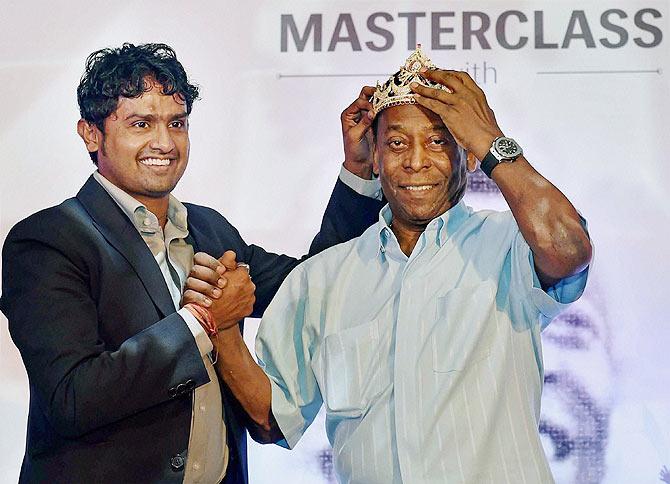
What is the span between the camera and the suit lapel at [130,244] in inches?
118

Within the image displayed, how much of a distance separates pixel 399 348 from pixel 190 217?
0.92 m

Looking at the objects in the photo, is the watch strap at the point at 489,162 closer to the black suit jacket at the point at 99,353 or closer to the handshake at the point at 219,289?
the handshake at the point at 219,289

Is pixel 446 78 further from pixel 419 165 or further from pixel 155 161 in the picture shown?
pixel 155 161

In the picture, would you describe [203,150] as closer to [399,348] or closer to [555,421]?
[399,348]

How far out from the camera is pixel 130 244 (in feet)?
9.89

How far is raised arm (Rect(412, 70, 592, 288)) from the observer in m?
2.44

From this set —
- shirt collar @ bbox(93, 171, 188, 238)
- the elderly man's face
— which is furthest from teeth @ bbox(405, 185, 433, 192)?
shirt collar @ bbox(93, 171, 188, 238)

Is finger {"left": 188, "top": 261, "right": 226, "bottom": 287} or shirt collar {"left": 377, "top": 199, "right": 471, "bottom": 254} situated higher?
shirt collar {"left": 377, "top": 199, "right": 471, "bottom": 254}

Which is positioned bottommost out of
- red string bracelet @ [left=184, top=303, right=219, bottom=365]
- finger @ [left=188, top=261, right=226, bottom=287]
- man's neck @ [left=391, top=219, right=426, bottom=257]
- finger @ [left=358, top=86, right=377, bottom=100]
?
red string bracelet @ [left=184, top=303, right=219, bottom=365]

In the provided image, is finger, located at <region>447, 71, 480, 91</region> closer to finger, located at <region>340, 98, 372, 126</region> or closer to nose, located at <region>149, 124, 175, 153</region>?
finger, located at <region>340, 98, 372, 126</region>

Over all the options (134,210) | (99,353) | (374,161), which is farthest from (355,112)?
(99,353)

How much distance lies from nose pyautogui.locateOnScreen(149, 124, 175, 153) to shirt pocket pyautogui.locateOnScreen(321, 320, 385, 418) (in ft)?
2.57

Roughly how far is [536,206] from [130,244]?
1.19 metres

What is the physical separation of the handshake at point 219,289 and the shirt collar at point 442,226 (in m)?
0.43
